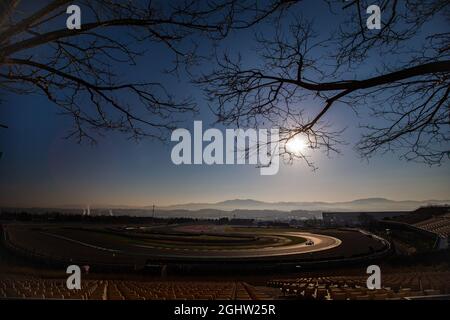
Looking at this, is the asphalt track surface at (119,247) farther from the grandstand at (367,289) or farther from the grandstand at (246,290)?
the grandstand at (367,289)

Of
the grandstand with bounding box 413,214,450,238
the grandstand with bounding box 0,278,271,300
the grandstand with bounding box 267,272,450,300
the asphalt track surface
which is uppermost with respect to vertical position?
the grandstand with bounding box 413,214,450,238

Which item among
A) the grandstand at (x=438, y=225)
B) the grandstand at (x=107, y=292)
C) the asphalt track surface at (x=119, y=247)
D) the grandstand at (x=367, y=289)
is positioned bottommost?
the grandstand at (x=107, y=292)

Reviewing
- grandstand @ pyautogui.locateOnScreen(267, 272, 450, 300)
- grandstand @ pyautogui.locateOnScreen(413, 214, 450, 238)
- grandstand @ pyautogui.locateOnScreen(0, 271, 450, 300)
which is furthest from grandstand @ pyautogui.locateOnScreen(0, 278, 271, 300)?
grandstand @ pyautogui.locateOnScreen(413, 214, 450, 238)

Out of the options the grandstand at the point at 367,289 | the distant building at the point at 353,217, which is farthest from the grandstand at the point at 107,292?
the distant building at the point at 353,217

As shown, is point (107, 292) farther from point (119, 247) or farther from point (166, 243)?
point (166, 243)

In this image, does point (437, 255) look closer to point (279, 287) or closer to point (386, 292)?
point (386, 292)

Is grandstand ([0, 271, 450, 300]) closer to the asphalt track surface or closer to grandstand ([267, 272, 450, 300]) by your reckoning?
grandstand ([267, 272, 450, 300])

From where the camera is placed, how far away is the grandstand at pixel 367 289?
523 centimetres

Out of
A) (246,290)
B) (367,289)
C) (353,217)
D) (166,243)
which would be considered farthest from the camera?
(166,243)

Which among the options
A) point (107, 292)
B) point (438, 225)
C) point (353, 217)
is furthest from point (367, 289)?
point (107, 292)

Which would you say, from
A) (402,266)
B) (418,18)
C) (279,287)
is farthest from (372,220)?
(418,18)

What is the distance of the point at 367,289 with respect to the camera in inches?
220

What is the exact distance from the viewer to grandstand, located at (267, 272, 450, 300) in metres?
5.23

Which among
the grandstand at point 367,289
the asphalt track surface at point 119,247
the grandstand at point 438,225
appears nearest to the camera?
the grandstand at point 367,289
